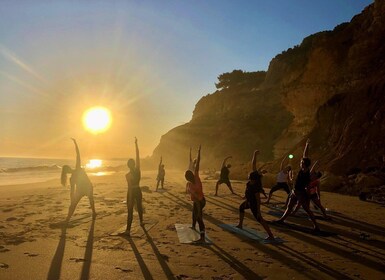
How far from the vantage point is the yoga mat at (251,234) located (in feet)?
24.4

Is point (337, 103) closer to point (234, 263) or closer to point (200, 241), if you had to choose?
point (200, 241)

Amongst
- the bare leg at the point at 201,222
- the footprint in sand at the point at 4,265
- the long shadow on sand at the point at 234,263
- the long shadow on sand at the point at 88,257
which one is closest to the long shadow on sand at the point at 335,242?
the long shadow on sand at the point at 234,263

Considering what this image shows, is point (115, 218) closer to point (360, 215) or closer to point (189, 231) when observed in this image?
point (189, 231)

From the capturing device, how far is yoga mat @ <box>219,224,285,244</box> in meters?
7.44

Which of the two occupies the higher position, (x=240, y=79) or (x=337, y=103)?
(x=240, y=79)

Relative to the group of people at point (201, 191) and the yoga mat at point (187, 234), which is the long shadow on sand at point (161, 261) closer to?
the yoga mat at point (187, 234)

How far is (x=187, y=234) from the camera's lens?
26.3 feet

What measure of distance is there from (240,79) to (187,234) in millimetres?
75942

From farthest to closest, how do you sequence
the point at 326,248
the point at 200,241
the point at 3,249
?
1. the point at 200,241
2. the point at 326,248
3. the point at 3,249

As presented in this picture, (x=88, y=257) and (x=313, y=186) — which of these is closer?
(x=88, y=257)

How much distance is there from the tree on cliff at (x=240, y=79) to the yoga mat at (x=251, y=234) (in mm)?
70263

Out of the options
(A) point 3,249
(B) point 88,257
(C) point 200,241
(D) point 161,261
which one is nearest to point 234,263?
(D) point 161,261

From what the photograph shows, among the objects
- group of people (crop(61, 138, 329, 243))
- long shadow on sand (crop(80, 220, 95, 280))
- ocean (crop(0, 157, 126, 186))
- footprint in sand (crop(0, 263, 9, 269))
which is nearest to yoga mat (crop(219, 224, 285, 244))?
group of people (crop(61, 138, 329, 243))

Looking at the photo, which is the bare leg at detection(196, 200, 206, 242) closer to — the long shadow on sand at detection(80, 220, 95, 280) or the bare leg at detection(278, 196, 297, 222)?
the long shadow on sand at detection(80, 220, 95, 280)
